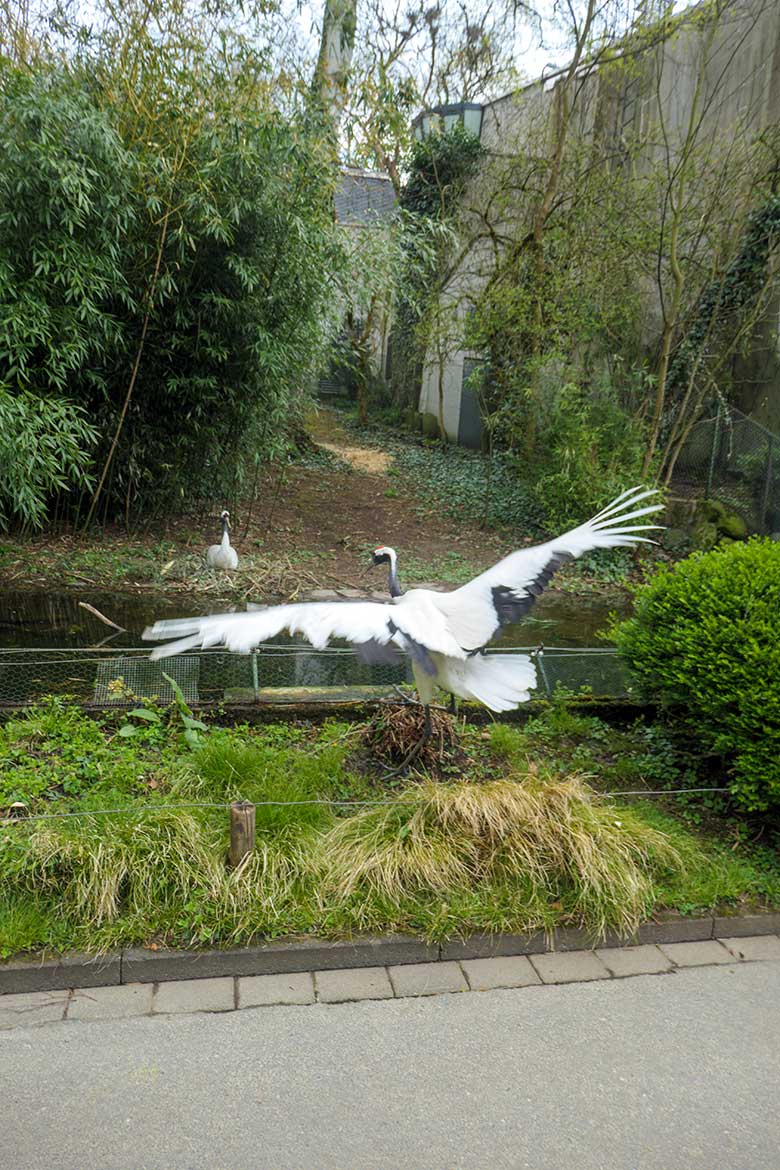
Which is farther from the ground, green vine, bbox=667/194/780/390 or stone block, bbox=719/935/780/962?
green vine, bbox=667/194/780/390

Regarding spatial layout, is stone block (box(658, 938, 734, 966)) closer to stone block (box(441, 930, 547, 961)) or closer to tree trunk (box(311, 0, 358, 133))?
stone block (box(441, 930, 547, 961))

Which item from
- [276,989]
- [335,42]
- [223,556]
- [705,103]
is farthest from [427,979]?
[335,42]

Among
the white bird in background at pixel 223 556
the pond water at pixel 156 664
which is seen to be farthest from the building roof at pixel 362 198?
the pond water at pixel 156 664

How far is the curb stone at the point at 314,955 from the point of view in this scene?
2.58 m

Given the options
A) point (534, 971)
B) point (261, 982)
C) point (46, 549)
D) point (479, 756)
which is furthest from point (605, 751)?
point (46, 549)

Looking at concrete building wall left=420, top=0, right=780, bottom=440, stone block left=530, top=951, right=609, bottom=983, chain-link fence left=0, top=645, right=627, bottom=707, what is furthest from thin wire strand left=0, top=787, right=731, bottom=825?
concrete building wall left=420, top=0, right=780, bottom=440

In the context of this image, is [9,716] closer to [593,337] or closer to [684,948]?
[684,948]

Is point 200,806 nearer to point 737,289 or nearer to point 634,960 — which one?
point 634,960

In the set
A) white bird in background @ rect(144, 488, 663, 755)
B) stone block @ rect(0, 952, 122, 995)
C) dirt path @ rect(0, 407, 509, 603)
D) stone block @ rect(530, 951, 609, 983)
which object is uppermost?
white bird in background @ rect(144, 488, 663, 755)

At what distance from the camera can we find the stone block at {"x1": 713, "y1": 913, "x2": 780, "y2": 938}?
2.96 m

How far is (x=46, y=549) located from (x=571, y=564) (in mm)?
4959

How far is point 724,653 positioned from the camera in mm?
3344

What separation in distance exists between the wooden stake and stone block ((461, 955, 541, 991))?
81 cm

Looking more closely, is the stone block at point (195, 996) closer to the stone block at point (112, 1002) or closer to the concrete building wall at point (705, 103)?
the stone block at point (112, 1002)
